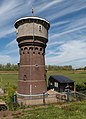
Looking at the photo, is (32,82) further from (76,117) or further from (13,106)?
(76,117)

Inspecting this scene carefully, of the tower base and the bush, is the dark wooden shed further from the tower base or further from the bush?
the tower base

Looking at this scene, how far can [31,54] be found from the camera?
1014 inches

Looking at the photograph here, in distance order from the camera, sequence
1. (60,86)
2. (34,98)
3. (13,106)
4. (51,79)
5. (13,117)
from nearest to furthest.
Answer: (13,117) → (13,106) → (34,98) → (60,86) → (51,79)

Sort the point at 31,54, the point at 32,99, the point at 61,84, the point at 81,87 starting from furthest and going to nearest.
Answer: the point at 61,84
the point at 81,87
the point at 31,54
the point at 32,99

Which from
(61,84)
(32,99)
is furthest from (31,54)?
(61,84)

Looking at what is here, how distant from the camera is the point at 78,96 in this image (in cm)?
2567

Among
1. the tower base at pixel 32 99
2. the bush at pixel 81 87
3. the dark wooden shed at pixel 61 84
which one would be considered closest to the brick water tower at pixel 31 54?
the tower base at pixel 32 99

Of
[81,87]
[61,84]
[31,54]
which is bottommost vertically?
[81,87]

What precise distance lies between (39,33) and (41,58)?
3627 mm

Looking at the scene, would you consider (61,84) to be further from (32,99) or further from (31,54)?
(31,54)

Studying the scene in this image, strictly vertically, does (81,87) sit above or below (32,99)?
above

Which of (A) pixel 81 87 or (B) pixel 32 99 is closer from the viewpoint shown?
(B) pixel 32 99

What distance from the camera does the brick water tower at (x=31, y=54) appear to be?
994 inches

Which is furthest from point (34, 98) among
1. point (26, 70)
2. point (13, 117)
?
point (13, 117)
